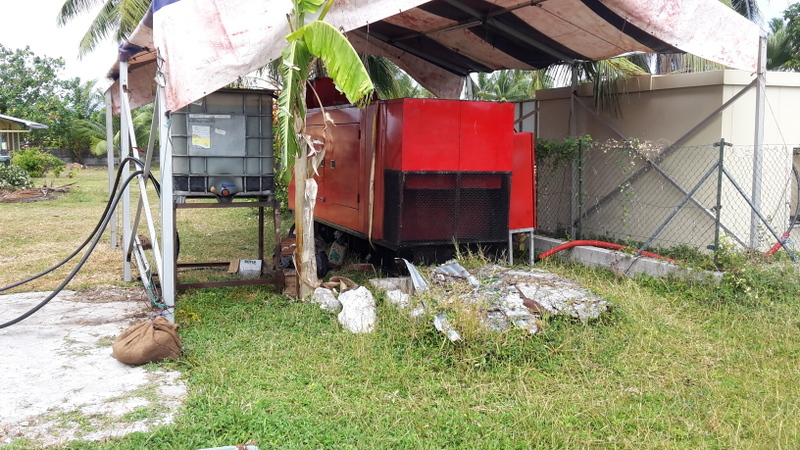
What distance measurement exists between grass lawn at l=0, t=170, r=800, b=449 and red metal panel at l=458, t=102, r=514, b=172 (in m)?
1.87

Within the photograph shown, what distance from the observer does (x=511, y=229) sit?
26.8 ft

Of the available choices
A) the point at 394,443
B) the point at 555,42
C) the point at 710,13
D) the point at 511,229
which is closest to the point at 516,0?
the point at 555,42

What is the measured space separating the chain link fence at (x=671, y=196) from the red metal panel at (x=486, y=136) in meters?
1.89

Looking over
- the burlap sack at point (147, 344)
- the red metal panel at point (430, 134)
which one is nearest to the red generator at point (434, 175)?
the red metal panel at point (430, 134)

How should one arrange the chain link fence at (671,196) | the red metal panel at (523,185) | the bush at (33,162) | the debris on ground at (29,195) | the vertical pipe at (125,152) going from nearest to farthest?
1. the vertical pipe at (125,152)
2. the chain link fence at (671,196)
3. the red metal panel at (523,185)
4. the debris on ground at (29,195)
5. the bush at (33,162)

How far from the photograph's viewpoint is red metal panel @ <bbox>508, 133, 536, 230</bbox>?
8.20 metres

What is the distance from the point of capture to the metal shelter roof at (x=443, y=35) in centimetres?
585

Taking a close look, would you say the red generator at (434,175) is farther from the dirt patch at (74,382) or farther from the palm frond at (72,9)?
the palm frond at (72,9)

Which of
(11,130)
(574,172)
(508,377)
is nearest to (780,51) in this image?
(574,172)

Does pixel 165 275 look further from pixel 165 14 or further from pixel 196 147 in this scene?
pixel 165 14

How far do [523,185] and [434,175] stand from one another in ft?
4.96

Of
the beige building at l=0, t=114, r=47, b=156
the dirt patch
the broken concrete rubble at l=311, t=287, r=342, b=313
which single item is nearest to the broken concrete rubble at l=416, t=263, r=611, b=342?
the broken concrete rubble at l=311, t=287, r=342, b=313

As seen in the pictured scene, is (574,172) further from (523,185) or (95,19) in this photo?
(95,19)

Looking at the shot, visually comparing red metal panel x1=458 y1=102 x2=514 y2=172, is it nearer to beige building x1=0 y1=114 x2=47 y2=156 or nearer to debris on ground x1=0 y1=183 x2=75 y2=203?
debris on ground x1=0 y1=183 x2=75 y2=203
